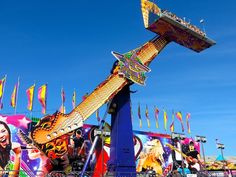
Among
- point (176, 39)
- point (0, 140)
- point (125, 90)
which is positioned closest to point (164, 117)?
point (176, 39)

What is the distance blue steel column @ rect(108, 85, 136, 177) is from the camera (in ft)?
69.4

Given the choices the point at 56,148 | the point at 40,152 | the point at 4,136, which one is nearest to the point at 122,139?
the point at 56,148

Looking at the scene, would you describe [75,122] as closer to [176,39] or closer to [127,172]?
[127,172]

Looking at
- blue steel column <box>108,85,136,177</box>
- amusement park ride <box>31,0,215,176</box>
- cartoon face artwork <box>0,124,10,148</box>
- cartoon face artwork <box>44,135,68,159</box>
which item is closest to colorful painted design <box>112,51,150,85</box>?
amusement park ride <box>31,0,215,176</box>

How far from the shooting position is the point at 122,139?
71.3 ft

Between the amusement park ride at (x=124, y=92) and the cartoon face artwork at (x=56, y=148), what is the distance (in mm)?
364

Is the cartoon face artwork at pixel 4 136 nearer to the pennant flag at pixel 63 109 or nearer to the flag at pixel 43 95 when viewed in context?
the flag at pixel 43 95

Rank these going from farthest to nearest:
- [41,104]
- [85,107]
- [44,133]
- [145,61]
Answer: [41,104] → [145,61] → [85,107] → [44,133]

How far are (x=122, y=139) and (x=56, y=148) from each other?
9189 millimetres

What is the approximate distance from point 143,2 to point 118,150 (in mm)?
13083

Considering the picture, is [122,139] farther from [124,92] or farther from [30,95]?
[30,95]

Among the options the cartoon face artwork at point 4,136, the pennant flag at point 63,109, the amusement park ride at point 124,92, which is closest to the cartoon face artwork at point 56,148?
the amusement park ride at point 124,92

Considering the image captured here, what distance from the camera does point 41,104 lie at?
96.7 ft

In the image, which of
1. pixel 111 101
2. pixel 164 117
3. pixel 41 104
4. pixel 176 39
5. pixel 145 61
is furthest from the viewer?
pixel 164 117
